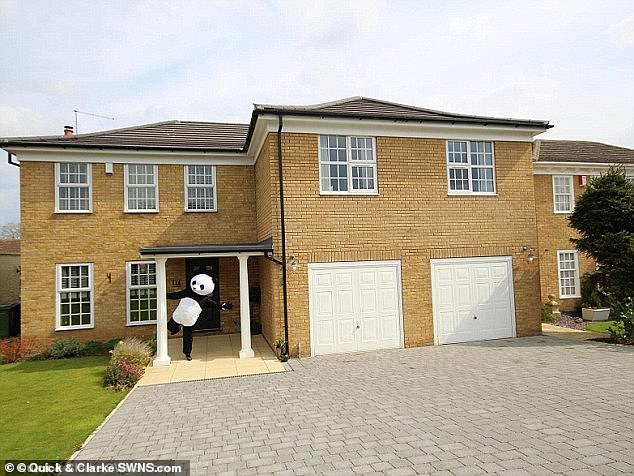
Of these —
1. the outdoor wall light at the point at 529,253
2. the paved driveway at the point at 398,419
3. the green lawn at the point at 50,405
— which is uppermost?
the outdoor wall light at the point at 529,253

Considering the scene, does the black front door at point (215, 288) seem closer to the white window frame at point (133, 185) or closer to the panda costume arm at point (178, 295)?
the white window frame at point (133, 185)

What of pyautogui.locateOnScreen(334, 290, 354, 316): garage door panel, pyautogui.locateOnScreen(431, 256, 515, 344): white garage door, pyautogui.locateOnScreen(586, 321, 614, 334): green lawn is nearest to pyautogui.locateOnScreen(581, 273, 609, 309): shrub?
pyautogui.locateOnScreen(586, 321, 614, 334): green lawn

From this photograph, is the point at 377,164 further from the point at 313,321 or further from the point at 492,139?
the point at 313,321

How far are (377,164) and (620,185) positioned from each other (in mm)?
7297

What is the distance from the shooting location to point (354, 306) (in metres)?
10.5

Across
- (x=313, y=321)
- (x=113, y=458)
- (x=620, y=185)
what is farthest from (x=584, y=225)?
(x=113, y=458)

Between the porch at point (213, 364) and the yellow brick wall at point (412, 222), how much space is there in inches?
40.0

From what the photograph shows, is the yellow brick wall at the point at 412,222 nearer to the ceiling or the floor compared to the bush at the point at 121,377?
nearer to the ceiling

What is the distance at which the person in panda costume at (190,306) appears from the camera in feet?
34.4

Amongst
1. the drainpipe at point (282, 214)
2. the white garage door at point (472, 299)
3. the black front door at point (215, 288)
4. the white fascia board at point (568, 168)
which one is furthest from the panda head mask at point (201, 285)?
the white fascia board at point (568, 168)

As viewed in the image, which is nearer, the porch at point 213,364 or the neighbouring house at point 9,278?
the porch at point 213,364

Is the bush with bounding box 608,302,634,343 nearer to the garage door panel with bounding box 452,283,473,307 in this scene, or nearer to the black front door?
the garage door panel with bounding box 452,283,473,307

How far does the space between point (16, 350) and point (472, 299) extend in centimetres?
1307

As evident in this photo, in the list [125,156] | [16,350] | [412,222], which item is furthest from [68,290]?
[412,222]
